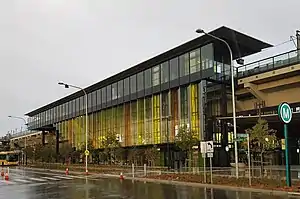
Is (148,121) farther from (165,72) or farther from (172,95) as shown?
(165,72)

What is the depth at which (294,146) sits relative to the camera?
2272 inches

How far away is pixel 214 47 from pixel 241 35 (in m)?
3.46

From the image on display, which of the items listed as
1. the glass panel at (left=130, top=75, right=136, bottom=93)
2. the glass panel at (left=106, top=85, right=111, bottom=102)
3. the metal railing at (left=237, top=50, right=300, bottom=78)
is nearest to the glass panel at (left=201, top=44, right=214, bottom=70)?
the metal railing at (left=237, top=50, right=300, bottom=78)

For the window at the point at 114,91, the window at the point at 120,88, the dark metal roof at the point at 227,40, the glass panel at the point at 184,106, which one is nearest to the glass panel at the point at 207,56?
the dark metal roof at the point at 227,40

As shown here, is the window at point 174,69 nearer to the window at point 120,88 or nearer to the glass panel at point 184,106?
the glass panel at point 184,106

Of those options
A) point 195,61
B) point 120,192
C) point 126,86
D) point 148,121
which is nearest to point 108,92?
point 126,86

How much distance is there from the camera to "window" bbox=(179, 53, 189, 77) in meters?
49.8

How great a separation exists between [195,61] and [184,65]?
2.15 m

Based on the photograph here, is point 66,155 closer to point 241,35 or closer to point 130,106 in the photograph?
point 130,106

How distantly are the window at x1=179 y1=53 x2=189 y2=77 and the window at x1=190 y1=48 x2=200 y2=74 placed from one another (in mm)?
768

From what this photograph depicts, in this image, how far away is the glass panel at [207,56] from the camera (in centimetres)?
4636

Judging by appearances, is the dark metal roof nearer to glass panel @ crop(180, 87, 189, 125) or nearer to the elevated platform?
the elevated platform

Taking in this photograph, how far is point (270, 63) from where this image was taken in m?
43.0

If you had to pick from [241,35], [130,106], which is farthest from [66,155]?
[241,35]
